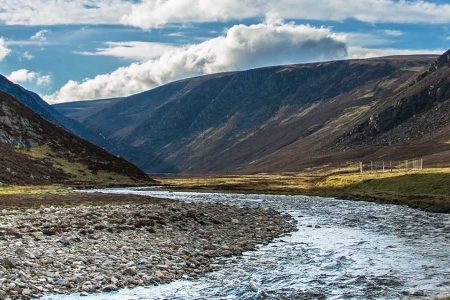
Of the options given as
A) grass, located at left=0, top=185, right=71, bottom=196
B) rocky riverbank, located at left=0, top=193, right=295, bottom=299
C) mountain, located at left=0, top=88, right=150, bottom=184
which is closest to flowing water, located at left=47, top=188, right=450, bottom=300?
rocky riverbank, located at left=0, top=193, right=295, bottom=299

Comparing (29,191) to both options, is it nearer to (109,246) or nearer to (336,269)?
(109,246)

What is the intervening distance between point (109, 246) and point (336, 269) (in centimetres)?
1398

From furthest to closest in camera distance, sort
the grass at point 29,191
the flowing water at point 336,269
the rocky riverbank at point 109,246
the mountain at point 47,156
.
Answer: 1. the mountain at point 47,156
2. the grass at point 29,191
3. the rocky riverbank at point 109,246
4. the flowing water at point 336,269

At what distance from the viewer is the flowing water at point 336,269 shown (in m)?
23.7

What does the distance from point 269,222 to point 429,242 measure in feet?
57.6

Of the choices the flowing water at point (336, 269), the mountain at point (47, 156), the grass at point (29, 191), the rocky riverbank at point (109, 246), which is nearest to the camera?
the flowing water at point (336, 269)

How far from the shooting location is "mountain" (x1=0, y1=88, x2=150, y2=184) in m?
130

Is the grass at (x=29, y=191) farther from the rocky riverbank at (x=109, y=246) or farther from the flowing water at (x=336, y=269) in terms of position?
the flowing water at (x=336, y=269)

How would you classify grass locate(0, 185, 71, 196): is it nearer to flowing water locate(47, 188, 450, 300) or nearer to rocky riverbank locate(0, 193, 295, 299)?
rocky riverbank locate(0, 193, 295, 299)

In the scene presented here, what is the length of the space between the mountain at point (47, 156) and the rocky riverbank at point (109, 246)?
273ft

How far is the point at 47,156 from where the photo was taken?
488 feet

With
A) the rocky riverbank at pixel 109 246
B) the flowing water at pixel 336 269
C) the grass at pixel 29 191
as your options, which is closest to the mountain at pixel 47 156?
the grass at pixel 29 191

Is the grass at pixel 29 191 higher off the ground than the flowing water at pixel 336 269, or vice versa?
the flowing water at pixel 336 269

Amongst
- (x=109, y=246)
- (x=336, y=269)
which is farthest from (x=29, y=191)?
(x=336, y=269)
